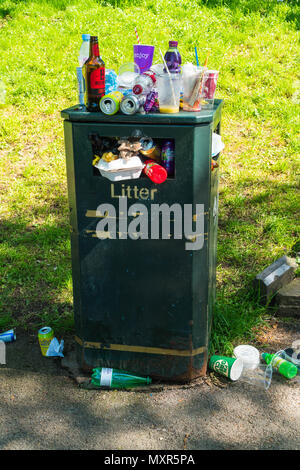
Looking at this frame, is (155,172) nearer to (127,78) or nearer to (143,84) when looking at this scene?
(143,84)

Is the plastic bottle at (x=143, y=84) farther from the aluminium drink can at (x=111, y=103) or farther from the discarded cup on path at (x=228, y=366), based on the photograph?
the discarded cup on path at (x=228, y=366)

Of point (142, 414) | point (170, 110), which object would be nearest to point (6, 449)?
point (142, 414)

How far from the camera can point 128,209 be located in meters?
2.76

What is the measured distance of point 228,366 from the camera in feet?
10.1

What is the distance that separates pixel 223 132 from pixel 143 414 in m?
3.96

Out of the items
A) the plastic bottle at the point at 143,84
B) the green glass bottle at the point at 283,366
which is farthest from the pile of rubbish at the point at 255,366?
the plastic bottle at the point at 143,84

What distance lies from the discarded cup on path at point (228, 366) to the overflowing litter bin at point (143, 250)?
8cm

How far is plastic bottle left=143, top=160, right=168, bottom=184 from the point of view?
2.62 meters

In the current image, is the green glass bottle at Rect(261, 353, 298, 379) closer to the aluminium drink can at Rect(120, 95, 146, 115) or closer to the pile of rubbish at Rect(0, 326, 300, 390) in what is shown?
the pile of rubbish at Rect(0, 326, 300, 390)

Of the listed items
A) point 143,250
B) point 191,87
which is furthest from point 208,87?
point 143,250

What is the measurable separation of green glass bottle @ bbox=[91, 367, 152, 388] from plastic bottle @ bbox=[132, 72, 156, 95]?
161 cm

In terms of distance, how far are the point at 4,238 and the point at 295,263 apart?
8.37 ft

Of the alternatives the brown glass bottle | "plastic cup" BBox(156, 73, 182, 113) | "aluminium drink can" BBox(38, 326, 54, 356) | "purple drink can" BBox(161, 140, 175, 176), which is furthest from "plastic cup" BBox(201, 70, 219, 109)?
"aluminium drink can" BBox(38, 326, 54, 356)
